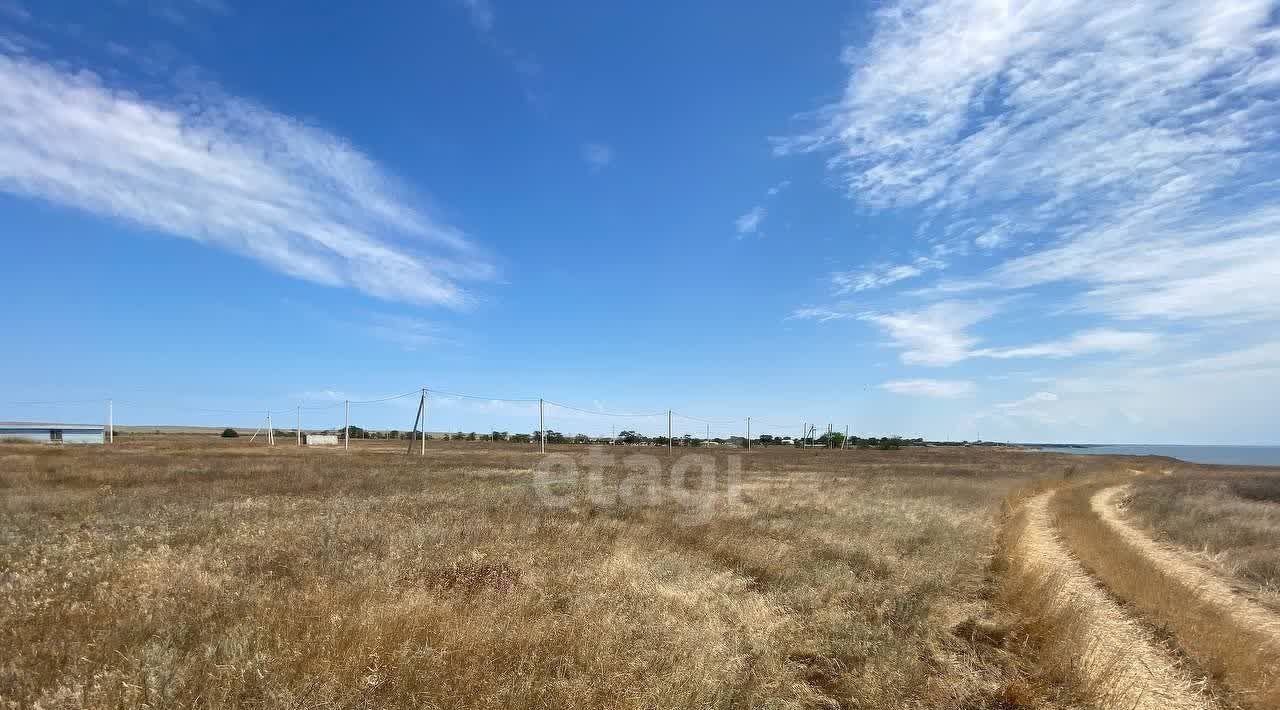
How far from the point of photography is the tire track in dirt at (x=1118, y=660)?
6.73 m

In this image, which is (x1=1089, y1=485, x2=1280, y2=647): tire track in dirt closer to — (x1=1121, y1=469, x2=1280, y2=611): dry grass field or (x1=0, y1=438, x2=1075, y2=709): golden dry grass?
(x1=1121, y1=469, x2=1280, y2=611): dry grass field

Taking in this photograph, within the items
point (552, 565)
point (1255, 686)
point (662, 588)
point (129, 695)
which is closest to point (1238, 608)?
point (1255, 686)

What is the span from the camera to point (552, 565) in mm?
10023

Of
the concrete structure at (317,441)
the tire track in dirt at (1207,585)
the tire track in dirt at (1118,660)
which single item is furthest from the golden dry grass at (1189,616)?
the concrete structure at (317,441)

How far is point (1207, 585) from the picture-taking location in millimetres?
13430

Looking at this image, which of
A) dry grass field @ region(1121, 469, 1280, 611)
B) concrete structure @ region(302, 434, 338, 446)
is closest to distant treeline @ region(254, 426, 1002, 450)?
concrete structure @ region(302, 434, 338, 446)

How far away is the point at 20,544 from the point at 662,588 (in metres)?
10.9

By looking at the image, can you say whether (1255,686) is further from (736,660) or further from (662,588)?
(662,588)

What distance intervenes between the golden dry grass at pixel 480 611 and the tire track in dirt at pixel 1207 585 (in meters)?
4.03

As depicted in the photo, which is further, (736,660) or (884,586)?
(884,586)

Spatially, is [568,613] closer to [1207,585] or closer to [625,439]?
[1207,585]

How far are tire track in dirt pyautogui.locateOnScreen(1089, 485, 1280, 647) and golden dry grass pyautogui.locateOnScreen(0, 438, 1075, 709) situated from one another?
4034 millimetres

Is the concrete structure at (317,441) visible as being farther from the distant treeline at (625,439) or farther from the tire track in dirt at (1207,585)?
the tire track in dirt at (1207,585)

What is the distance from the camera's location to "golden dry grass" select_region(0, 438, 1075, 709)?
17.1ft
